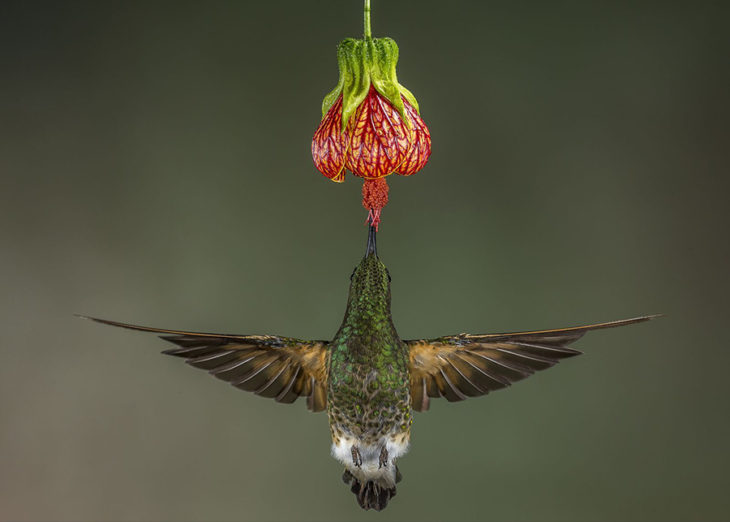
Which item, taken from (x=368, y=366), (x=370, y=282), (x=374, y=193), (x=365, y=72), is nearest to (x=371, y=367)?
(x=368, y=366)

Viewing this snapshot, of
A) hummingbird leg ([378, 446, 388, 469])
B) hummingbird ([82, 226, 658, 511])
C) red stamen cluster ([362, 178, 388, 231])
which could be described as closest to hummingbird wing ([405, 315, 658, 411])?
hummingbird ([82, 226, 658, 511])

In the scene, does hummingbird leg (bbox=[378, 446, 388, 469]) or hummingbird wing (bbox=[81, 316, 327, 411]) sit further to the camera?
hummingbird leg (bbox=[378, 446, 388, 469])

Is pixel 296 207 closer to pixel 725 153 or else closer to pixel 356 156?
pixel 725 153

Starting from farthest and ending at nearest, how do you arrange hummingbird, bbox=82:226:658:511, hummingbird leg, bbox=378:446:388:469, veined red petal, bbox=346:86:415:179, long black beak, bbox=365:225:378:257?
hummingbird leg, bbox=378:446:388:469, hummingbird, bbox=82:226:658:511, long black beak, bbox=365:225:378:257, veined red petal, bbox=346:86:415:179

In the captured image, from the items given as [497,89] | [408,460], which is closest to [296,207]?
[497,89]

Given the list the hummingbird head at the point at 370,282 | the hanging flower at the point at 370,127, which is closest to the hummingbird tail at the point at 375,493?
the hummingbird head at the point at 370,282

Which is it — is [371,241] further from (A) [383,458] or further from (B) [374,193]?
(A) [383,458]

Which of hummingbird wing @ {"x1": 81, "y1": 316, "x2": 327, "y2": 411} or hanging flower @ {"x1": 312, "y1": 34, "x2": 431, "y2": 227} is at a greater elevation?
hanging flower @ {"x1": 312, "y1": 34, "x2": 431, "y2": 227}

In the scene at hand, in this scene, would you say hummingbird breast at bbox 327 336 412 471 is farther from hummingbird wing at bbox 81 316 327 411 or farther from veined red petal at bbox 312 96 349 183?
veined red petal at bbox 312 96 349 183
